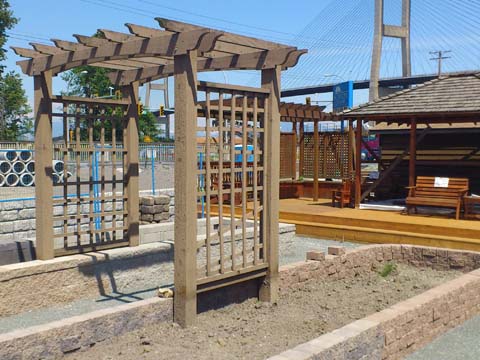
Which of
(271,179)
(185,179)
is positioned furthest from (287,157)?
(185,179)

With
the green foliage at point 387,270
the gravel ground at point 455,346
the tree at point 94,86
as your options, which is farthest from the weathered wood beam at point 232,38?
the tree at point 94,86

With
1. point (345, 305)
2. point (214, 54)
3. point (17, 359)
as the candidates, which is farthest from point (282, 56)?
point (17, 359)

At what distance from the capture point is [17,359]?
442cm

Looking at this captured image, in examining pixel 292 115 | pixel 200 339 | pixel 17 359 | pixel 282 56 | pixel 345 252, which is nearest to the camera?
pixel 17 359

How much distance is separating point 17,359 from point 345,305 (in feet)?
12.1

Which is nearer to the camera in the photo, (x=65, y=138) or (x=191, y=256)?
(x=191, y=256)

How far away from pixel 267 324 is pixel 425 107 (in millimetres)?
8033

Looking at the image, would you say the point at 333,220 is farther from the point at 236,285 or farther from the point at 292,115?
the point at 236,285

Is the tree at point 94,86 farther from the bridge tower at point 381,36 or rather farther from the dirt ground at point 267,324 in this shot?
the dirt ground at point 267,324

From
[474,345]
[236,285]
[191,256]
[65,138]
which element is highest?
[65,138]

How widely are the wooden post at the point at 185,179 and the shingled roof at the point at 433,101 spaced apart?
25.6ft

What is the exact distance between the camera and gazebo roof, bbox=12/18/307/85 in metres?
5.46

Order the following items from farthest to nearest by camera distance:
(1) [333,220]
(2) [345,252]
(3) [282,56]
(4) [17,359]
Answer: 1. (1) [333,220]
2. (2) [345,252]
3. (3) [282,56]
4. (4) [17,359]

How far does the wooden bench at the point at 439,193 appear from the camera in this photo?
1137 cm
